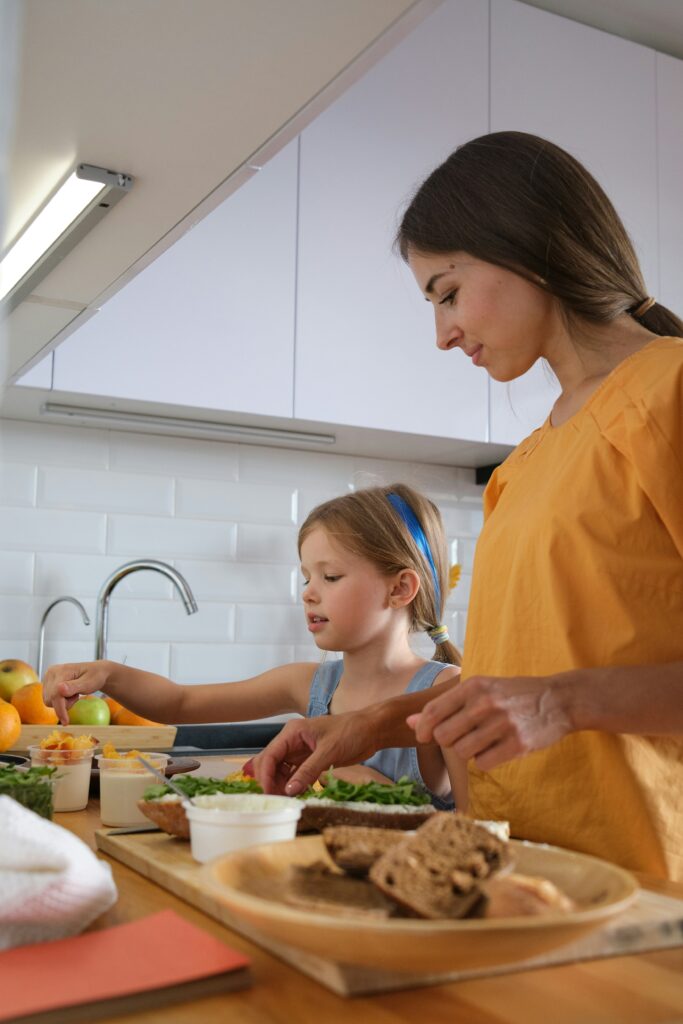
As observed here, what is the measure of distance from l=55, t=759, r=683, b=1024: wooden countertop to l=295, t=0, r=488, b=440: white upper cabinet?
204 cm

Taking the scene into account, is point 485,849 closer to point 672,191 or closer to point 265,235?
point 265,235

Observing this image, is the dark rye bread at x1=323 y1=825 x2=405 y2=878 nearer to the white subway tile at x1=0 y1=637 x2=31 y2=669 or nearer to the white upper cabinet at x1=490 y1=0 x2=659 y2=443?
the white subway tile at x1=0 y1=637 x2=31 y2=669

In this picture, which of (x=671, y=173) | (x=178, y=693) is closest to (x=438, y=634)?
(x=178, y=693)

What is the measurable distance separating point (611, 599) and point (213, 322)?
5.45 ft

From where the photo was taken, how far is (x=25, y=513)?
270cm

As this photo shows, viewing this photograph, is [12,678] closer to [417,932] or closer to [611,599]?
[611,599]

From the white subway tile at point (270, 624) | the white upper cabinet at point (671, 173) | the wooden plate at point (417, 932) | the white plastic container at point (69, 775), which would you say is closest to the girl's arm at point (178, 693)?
the white plastic container at point (69, 775)

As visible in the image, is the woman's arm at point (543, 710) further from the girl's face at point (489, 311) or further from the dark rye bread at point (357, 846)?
the girl's face at point (489, 311)

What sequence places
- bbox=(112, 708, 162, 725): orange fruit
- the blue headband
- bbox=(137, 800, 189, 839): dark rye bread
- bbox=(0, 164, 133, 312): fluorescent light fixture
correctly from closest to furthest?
1. bbox=(137, 800, 189, 839): dark rye bread
2. bbox=(0, 164, 133, 312): fluorescent light fixture
3. bbox=(112, 708, 162, 725): orange fruit
4. the blue headband

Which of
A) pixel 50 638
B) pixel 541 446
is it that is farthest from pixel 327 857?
pixel 50 638

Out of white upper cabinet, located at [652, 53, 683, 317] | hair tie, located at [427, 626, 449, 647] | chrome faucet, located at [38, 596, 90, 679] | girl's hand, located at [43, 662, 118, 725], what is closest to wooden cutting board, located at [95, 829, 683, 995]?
girl's hand, located at [43, 662, 118, 725]

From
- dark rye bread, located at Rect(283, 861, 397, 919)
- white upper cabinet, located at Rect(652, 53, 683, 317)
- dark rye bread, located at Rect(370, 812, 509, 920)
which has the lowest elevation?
dark rye bread, located at Rect(283, 861, 397, 919)

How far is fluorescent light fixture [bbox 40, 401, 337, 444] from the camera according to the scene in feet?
8.46

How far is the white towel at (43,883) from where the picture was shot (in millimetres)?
675
